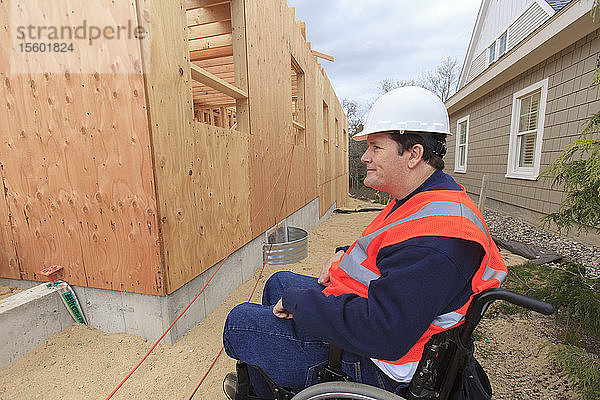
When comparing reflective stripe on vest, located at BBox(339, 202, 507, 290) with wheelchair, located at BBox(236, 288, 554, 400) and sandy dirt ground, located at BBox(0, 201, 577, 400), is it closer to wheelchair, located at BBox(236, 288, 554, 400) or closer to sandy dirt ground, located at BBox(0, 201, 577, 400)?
wheelchair, located at BBox(236, 288, 554, 400)

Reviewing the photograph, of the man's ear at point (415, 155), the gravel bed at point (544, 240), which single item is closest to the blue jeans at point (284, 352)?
the man's ear at point (415, 155)

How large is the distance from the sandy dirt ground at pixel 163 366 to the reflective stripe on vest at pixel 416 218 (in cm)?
138

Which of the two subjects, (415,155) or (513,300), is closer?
(513,300)

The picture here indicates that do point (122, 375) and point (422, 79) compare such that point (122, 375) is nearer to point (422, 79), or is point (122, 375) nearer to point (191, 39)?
point (191, 39)

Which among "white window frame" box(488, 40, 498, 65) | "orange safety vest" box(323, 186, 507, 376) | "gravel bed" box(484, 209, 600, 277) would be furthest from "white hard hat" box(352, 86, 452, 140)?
"white window frame" box(488, 40, 498, 65)

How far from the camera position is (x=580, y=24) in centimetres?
519

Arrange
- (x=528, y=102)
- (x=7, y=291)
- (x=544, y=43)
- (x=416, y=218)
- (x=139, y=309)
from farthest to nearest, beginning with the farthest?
(x=528, y=102), (x=544, y=43), (x=7, y=291), (x=139, y=309), (x=416, y=218)

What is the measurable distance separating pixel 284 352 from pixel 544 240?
627 cm

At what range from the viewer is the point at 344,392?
1.09m

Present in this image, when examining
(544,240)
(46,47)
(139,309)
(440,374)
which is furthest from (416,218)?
(544,240)

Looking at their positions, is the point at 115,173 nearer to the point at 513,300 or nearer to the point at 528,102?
the point at 513,300

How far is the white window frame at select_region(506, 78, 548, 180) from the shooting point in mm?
6531

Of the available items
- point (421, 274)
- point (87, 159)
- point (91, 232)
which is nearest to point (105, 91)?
point (87, 159)

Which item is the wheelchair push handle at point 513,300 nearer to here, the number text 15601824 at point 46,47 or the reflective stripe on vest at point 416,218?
the reflective stripe on vest at point 416,218
